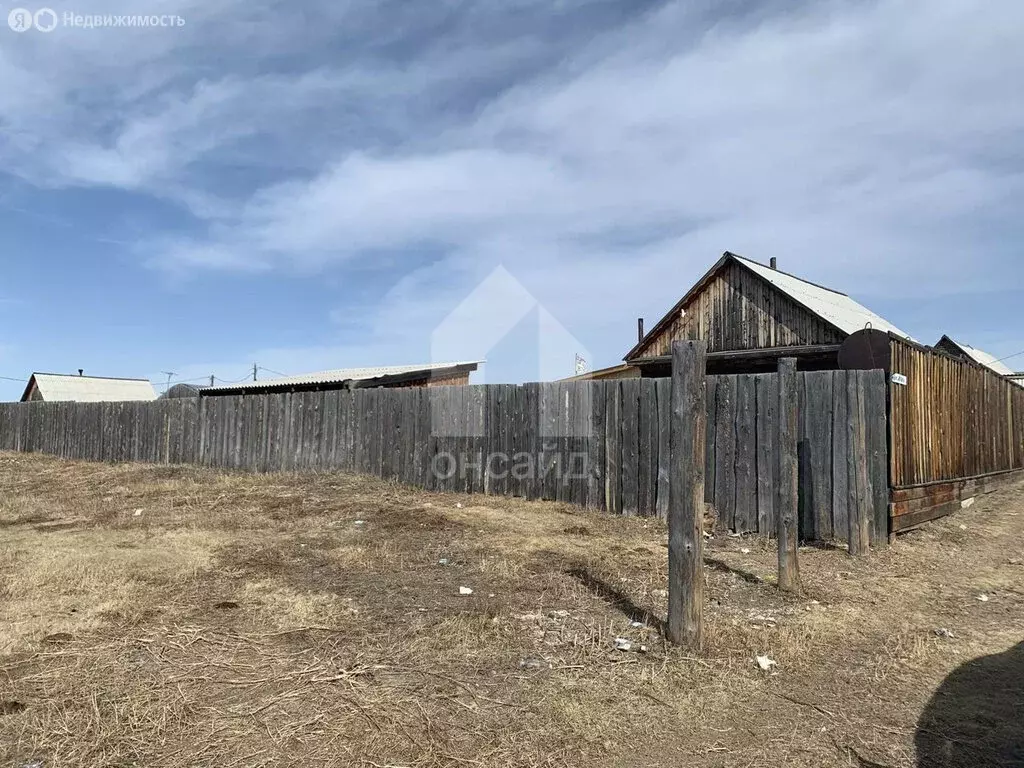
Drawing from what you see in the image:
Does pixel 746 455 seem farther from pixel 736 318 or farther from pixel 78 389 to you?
pixel 78 389

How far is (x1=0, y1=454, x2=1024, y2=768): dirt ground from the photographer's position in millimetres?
2768

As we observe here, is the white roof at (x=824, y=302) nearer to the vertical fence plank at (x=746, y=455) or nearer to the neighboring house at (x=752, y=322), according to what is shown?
the neighboring house at (x=752, y=322)

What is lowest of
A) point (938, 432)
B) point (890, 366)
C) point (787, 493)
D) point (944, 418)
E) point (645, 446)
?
point (787, 493)

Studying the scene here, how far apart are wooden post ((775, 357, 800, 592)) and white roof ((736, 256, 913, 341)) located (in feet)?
32.3

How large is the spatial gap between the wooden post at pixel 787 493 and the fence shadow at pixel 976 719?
145 cm

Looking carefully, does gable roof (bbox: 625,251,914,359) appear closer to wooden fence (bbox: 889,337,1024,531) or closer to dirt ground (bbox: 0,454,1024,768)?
wooden fence (bbox: 889,337,1024,531)

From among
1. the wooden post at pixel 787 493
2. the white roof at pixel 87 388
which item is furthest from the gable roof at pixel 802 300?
the white roof at pixel 87 388

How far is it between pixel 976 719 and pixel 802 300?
13158mm

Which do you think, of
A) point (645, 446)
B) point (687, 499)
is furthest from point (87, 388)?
point (687, 499)

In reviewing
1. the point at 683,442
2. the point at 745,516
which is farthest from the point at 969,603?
the point at 683,442

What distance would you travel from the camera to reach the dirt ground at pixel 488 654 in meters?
2.77

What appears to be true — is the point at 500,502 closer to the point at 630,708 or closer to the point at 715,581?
the point at 715,581

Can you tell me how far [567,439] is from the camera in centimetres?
931

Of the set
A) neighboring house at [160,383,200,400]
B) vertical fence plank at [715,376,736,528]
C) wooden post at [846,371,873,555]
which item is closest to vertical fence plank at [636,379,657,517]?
vertical fence plank at [715,376,736,528]
